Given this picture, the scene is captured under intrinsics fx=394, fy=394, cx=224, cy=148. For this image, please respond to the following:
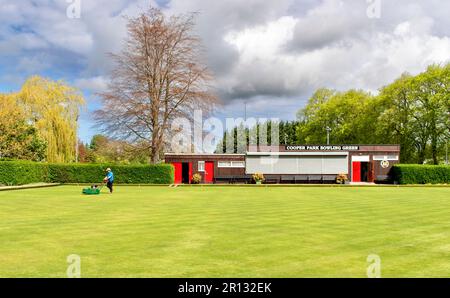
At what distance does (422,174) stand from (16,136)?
4157cm

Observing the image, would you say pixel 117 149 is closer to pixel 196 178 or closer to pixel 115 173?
pixel 115 173

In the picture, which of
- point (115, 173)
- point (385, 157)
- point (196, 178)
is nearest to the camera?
point (115, 173)

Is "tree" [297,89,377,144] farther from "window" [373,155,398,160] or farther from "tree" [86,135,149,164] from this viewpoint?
"tree" [86,135,149,164]

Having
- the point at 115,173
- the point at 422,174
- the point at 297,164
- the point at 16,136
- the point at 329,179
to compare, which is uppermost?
the point at 16,136

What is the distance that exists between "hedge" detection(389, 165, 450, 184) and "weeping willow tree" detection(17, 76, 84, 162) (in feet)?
120

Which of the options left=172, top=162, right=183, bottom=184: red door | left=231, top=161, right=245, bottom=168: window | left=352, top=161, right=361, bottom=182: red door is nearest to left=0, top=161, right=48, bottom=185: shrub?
left=172, top=162, right=183, bottom=184: red door

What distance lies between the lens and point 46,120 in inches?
1773

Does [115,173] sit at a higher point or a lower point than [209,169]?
Answer: lower

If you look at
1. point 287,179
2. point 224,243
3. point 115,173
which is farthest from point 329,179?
point 224,243

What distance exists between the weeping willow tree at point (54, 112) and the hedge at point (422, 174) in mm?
36723

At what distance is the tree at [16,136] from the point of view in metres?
38.8

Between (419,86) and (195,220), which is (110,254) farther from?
(419,86)

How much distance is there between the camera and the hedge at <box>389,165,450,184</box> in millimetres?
40594

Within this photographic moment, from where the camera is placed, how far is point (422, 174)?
1602 inches
